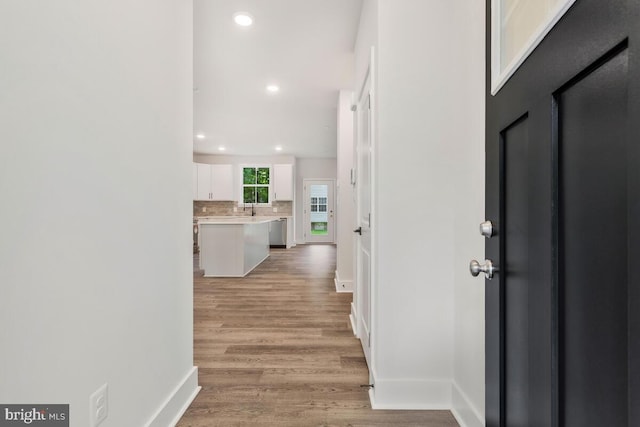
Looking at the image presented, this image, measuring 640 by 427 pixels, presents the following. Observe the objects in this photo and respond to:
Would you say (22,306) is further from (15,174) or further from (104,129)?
(104,129)

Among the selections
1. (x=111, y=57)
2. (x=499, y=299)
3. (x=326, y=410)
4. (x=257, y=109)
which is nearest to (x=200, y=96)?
(x=257, y=109)

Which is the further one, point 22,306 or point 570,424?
point 22,306

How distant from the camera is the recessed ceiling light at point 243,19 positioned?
2.53 meters

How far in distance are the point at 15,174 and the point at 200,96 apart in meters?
4.07

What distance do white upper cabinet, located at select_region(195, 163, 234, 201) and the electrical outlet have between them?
26.3ft

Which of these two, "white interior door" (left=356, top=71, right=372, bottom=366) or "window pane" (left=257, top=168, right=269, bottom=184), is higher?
"window pane" (left=257, top=168, right=269, bottom=184)

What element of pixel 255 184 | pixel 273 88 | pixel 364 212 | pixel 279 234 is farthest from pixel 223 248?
pixel 255 184

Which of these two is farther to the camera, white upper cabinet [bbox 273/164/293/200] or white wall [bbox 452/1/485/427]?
white upper cabinet [bbox 273/164/293/200]

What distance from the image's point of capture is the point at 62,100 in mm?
903

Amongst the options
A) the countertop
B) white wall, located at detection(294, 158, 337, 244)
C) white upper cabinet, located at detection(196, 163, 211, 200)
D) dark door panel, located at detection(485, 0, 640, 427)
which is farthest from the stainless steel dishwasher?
dark door panel, located at detection(485, 0, 640, 427)

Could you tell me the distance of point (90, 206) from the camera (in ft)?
3.32

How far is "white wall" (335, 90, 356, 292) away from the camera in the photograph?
12.7ft

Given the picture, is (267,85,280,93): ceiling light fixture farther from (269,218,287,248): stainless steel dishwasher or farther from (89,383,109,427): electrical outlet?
(269,218,287,248): stainless steel dishwasher

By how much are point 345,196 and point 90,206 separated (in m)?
3.15
